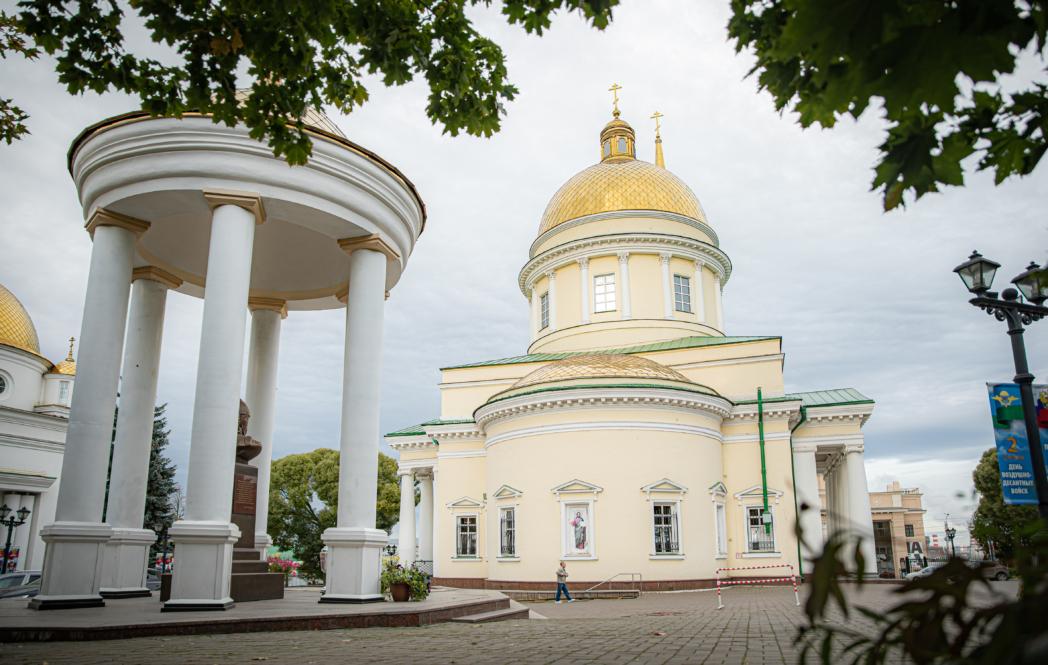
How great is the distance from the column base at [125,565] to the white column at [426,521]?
2012cm

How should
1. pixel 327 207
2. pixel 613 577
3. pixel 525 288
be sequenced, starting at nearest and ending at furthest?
pixel 327 207, pixel 613 577, pixel 525 288

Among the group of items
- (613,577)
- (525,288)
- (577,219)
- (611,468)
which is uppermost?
(577,219)

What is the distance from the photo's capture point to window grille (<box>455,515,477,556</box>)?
2798cm

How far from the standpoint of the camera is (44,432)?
3803 cm

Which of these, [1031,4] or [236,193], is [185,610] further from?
[1031,4]

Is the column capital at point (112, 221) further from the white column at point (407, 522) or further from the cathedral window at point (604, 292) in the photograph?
the white column at point (407, 522)

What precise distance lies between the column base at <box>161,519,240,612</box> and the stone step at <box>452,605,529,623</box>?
144 inches

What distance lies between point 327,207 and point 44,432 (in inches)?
1420

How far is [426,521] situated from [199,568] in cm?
2379

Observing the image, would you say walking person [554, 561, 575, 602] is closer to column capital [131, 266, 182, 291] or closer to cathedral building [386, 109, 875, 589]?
cathedral building [386, 109, 875, 589]

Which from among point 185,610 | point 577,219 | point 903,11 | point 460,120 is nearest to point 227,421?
point 185,610

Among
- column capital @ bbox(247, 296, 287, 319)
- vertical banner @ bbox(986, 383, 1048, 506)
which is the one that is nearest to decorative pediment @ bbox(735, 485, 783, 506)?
vertical banner @ bbox(986, 383, 1048, 506)

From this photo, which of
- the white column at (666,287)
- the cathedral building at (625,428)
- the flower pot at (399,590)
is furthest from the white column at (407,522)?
the flower pot at (399,590)

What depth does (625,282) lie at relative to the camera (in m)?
30.6
